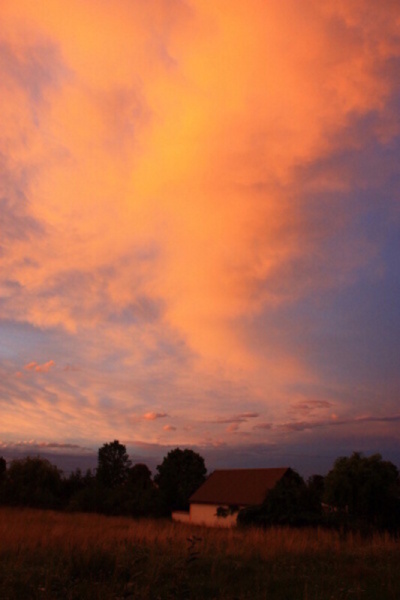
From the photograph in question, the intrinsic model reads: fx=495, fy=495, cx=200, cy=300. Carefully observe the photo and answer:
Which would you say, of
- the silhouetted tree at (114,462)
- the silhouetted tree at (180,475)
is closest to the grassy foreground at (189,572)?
the silhouetted tree at (180,475)

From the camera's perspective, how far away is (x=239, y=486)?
4522 centimetres

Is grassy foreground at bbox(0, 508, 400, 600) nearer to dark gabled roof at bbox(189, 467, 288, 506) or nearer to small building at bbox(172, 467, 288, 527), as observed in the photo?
small building at bbox(172, 467, 288, 527)

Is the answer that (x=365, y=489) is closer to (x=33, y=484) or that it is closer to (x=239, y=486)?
(x=239, y=486)

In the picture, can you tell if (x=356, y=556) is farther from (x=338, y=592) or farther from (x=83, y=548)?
(x=83, y=548)

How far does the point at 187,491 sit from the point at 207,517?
1591 centimetres

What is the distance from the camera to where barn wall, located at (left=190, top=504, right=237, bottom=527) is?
137 ft

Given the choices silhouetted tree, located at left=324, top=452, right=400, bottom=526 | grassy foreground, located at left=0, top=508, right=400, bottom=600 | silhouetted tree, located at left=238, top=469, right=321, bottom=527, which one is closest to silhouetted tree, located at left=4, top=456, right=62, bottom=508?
silhouetted tree, located at left=238, top=469, right=321, bottom=527

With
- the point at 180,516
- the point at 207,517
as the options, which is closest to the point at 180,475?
the point at 180,516

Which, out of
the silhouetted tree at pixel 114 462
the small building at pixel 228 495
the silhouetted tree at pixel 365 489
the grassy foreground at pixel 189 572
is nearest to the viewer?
the grassy foreground at pixel 189 572

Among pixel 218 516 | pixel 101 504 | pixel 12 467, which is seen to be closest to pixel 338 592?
pixel 218 516

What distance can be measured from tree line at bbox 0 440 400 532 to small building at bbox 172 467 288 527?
A: 1.99 ft

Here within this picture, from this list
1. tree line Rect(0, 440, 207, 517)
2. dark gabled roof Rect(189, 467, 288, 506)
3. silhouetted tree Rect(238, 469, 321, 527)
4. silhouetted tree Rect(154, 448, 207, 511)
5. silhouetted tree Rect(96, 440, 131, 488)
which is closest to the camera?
silhouetted tree Rect(238, 469, 321, 527)

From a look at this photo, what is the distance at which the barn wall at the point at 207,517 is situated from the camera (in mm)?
41625

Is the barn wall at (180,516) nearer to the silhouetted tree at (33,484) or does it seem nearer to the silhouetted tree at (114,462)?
the silhouetted tree at (33,484)
